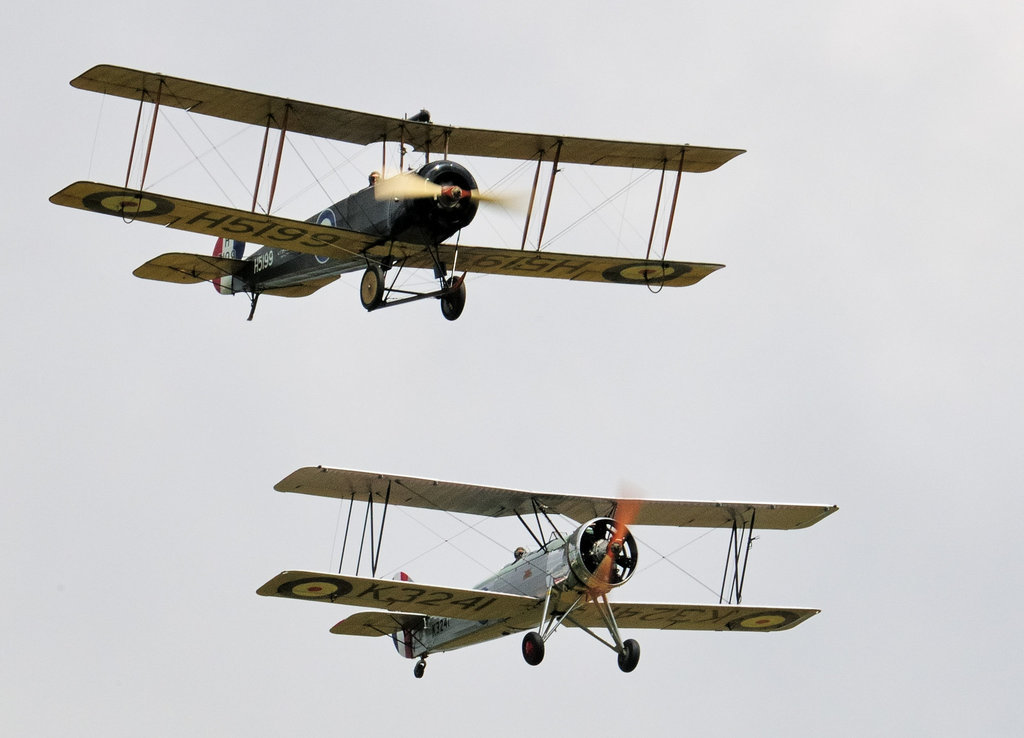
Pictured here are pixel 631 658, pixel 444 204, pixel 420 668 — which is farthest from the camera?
pixel 420 668

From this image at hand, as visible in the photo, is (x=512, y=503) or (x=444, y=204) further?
(x=512, y=503)

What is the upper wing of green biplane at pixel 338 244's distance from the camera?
75.3 feet

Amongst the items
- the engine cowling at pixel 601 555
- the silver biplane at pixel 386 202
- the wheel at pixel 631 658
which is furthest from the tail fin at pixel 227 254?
the wheel at pixel 631 658

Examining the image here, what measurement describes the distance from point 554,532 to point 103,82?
24.1 ft

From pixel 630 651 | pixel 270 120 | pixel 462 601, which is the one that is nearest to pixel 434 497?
pixel 462 601

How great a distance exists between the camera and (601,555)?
2353 cm

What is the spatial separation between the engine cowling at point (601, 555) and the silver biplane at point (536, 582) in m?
0.01

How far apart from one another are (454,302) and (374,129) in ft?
7.32

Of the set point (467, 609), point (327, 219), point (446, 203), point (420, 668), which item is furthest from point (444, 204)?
point (420, 668)

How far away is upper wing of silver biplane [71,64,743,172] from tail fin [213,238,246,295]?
148 inches

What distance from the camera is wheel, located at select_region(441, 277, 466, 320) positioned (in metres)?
24.2

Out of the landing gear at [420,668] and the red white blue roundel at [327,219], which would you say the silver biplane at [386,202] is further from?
the landing gear at [420,668]

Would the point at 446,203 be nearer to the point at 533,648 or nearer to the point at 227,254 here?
the point at 533,648

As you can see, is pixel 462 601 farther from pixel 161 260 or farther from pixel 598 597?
pixel 161 260
